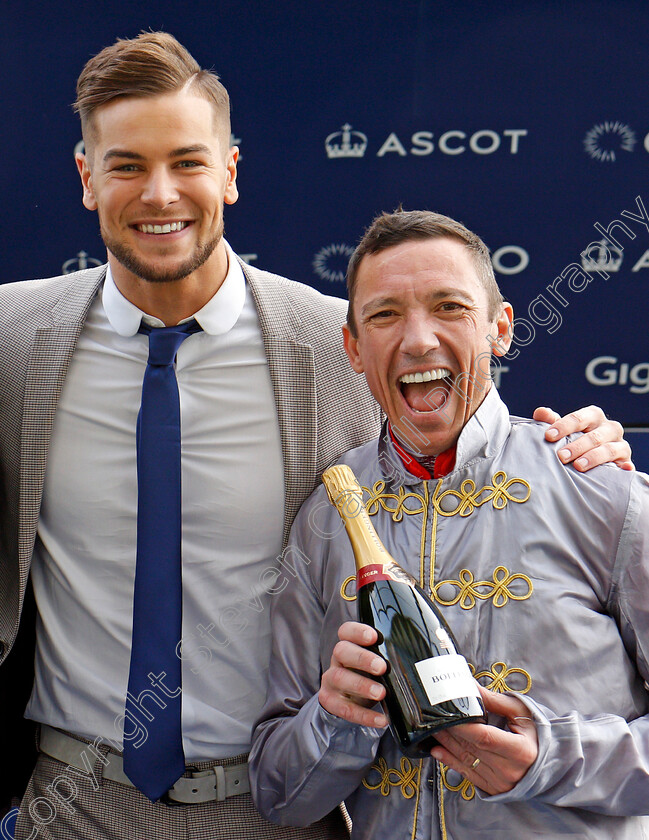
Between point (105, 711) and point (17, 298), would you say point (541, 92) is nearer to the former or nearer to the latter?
point (17, 298)

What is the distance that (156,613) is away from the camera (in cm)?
186

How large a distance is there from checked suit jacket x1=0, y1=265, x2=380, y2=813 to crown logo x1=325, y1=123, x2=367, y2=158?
51cm

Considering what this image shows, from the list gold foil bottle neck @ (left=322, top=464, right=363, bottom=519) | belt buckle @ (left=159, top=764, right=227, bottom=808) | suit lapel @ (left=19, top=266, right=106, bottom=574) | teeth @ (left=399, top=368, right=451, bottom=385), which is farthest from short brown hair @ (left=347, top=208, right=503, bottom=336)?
belt buckle @ (left=159, top=764, right=227, bottom=808)

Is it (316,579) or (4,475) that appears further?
(4,475)

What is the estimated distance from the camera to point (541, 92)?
2381 mm

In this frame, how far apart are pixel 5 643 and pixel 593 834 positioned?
122cm

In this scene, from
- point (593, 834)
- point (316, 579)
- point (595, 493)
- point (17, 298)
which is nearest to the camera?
point (593, 834)

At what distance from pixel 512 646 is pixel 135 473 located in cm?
88

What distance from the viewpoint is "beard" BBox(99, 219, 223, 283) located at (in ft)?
6.31

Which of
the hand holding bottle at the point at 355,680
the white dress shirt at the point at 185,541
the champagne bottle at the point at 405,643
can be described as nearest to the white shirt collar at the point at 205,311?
the white dress shirt at the point at 185,541

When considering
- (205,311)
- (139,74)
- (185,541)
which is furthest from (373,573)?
(139,74)

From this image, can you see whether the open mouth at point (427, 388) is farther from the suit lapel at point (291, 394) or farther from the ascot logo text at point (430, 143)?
the ascot logo text at point (430, 143)

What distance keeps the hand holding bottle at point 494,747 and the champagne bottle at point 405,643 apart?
0.09 ft

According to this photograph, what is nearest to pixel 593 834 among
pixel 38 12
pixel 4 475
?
pixel 4 475
